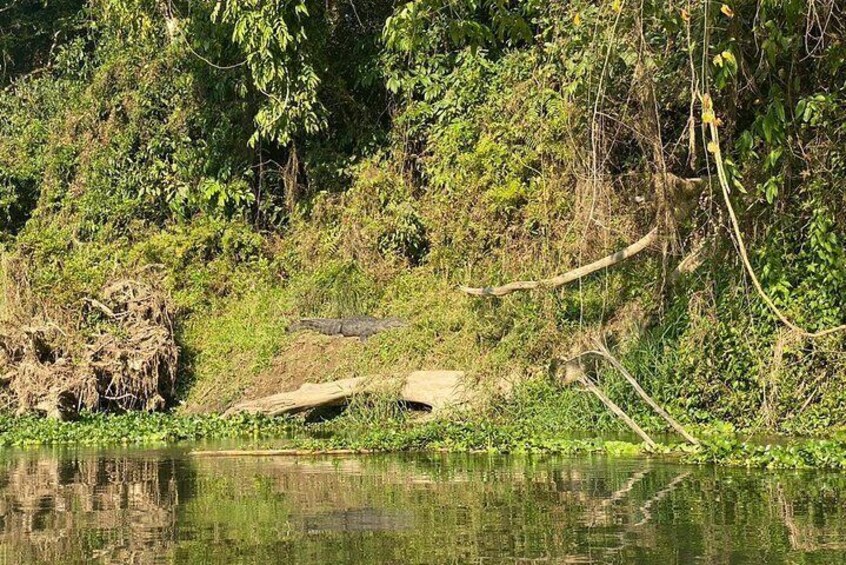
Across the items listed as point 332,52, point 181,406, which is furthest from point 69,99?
point 181,406

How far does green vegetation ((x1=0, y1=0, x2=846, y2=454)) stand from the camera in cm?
1219

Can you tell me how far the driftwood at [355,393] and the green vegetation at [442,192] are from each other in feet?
1.16

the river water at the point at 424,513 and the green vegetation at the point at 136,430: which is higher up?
the green vegetation at the point at 136,430

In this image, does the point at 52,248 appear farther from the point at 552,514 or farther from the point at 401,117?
the point at 552,514

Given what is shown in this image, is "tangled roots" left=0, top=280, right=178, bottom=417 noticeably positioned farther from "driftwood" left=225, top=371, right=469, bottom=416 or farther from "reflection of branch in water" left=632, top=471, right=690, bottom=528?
"reflection of branch in water" left=632, top=471, right=690, bottom=528

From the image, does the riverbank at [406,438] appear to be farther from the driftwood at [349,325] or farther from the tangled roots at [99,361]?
the driftwood at [349,325]

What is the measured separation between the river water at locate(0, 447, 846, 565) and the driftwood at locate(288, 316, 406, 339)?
5206 millimetres

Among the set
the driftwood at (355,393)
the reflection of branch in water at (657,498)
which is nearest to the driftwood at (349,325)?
the driftwood at (355,393)

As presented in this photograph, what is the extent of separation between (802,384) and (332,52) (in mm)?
10643

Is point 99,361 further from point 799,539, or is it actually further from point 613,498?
point 799,539

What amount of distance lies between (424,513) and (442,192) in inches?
404

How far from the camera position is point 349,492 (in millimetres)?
9172

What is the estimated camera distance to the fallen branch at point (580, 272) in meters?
13.5

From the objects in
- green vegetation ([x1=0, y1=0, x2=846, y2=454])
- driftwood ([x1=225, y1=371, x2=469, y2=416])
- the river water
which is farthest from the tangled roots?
the river water
